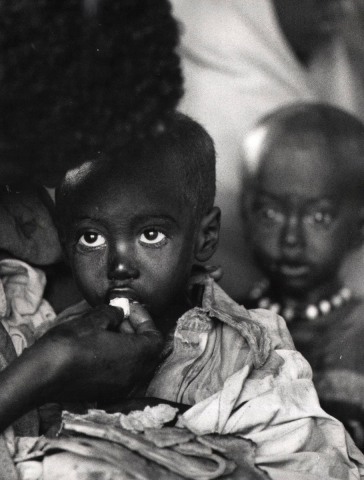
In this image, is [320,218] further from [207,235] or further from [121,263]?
[121,263]

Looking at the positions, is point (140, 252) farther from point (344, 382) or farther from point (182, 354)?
point (344, 382)

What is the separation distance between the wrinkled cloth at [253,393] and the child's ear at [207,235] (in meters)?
0.06

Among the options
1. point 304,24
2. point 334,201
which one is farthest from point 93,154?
point 304,24

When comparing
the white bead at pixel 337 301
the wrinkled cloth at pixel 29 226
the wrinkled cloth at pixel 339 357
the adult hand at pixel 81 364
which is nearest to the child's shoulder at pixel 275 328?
the adult hand at pixel 81 364

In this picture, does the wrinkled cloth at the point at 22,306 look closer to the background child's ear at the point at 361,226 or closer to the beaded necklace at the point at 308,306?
the beaded necklace at the point at 308,306

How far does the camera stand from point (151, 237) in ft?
4.55

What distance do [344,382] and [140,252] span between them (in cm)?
97

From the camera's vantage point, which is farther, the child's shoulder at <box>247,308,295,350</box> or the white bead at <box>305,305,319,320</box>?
the white bead at <box>305,305,319,320</box>

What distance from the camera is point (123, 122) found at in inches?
56.0

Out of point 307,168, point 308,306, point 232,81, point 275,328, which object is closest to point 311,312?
point 308,306

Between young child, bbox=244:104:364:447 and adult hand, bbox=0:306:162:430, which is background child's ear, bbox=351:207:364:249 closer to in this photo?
young child, bbox=244:104:364:447

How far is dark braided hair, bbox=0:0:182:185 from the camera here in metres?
1.40

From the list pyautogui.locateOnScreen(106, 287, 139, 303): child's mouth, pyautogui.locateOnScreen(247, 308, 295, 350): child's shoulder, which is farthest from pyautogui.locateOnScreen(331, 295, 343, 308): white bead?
pyautogui.locateOnScreen(106, 287, 139, 303): child's mouth

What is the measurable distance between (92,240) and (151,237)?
0.08 metres
